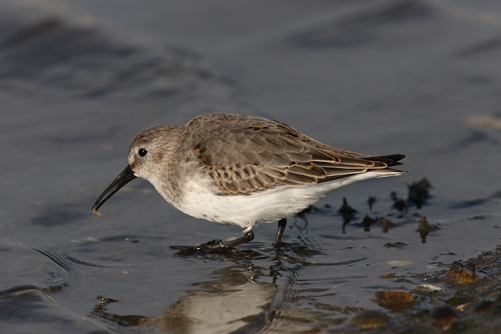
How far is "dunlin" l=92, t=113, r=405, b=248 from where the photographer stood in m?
6.07

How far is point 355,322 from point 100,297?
2330 mm

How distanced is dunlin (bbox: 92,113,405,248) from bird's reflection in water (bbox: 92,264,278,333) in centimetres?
77

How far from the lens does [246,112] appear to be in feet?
32.7

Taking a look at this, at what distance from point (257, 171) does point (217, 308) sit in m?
1.57

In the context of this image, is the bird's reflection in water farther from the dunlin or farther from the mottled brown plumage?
the mottled brown plumage

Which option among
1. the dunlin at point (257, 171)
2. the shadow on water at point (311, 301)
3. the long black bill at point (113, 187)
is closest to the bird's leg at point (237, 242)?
the dunlin at point (257, 171)

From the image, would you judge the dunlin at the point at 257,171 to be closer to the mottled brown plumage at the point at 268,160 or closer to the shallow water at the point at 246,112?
the mottled brown plumage at the point at 268,160

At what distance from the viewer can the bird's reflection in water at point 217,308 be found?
191 inches

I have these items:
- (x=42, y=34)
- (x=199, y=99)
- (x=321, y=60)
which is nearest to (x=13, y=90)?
(x=42, y=34)

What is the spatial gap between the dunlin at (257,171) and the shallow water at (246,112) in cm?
57

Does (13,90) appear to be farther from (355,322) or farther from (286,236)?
(355,322)

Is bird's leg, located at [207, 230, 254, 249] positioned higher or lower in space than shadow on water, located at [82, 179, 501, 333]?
higher

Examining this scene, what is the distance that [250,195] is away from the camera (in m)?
6.19

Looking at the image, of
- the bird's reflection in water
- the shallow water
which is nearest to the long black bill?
the shallow water
